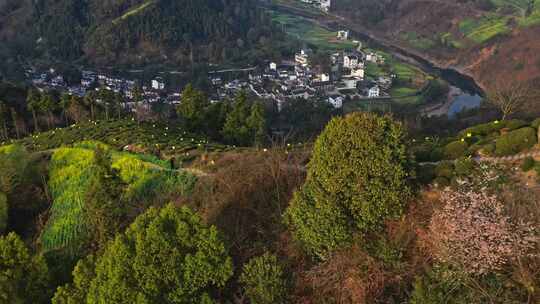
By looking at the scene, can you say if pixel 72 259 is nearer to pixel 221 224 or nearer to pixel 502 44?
pixel 221 224

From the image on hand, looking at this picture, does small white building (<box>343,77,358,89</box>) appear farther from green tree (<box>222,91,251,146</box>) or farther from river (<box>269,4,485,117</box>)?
green tree (<box>222,91,251,146</box>)

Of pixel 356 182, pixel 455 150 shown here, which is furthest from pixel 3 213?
pixel 455 150

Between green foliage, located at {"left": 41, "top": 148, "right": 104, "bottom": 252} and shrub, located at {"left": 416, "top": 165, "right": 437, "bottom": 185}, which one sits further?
green foliage, located at {"left": 41, "top": 148, "right": 104, "bottom": 252}

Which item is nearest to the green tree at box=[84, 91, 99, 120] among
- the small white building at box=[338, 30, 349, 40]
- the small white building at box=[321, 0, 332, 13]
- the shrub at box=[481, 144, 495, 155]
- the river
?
the shrub at box=[481, 144, 495, 155]

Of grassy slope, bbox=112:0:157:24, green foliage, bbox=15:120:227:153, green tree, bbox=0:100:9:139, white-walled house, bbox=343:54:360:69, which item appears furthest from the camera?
grassy slope, bbox=112:0:157:24

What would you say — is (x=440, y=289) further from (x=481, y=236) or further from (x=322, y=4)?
(x=322, y=4)

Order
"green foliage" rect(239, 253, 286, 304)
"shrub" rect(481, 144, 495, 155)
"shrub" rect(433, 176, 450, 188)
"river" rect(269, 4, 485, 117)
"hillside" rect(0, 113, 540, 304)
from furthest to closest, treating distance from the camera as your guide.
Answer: "river" rect(269, 4, 485, 117)
"shrub" rect(481, 144, 495, 155)
"shrub" rect(433, 176, 450, 188)
"green foliage" rect(239, 253, 286, 304)
"hillside" rect(0, 113, 540, 304)

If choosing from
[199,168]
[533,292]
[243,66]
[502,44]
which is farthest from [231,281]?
[502,44]
